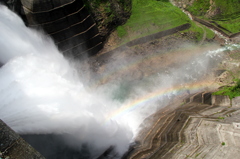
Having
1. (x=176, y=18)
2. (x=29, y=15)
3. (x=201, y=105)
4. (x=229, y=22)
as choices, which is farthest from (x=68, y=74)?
(x=229, y=22)

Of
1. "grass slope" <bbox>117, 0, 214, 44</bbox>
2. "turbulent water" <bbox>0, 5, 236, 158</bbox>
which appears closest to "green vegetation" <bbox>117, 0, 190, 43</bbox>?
"grass slope" <bbox>117, 0, 214, 44</bbox>

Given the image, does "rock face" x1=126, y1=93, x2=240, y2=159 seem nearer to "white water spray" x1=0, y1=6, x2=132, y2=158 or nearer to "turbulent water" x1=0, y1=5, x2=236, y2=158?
"turbulent water" x1=0, y1=5, x2=236, y2=158

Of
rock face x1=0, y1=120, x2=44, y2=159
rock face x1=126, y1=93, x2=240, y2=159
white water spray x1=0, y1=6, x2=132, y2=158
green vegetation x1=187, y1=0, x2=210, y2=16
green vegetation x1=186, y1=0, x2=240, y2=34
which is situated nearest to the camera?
rock face x1=0, y1=120, x2=44, y2=159

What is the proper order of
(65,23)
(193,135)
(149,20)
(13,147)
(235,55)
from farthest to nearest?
(149,20) → (235,55) → (65,23) → (193,135) → (13,147)

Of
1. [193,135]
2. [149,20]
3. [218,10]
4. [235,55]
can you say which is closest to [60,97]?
[193,135]

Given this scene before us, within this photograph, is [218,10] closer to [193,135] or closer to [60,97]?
[193,135]

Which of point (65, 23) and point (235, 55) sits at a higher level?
point (65, 23)

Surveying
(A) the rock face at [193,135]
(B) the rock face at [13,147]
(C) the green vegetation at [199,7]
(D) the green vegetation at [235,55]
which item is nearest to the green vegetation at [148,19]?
(C) the green vegetation at [199,7]

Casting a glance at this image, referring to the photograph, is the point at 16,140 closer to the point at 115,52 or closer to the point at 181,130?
the point at 181,130
